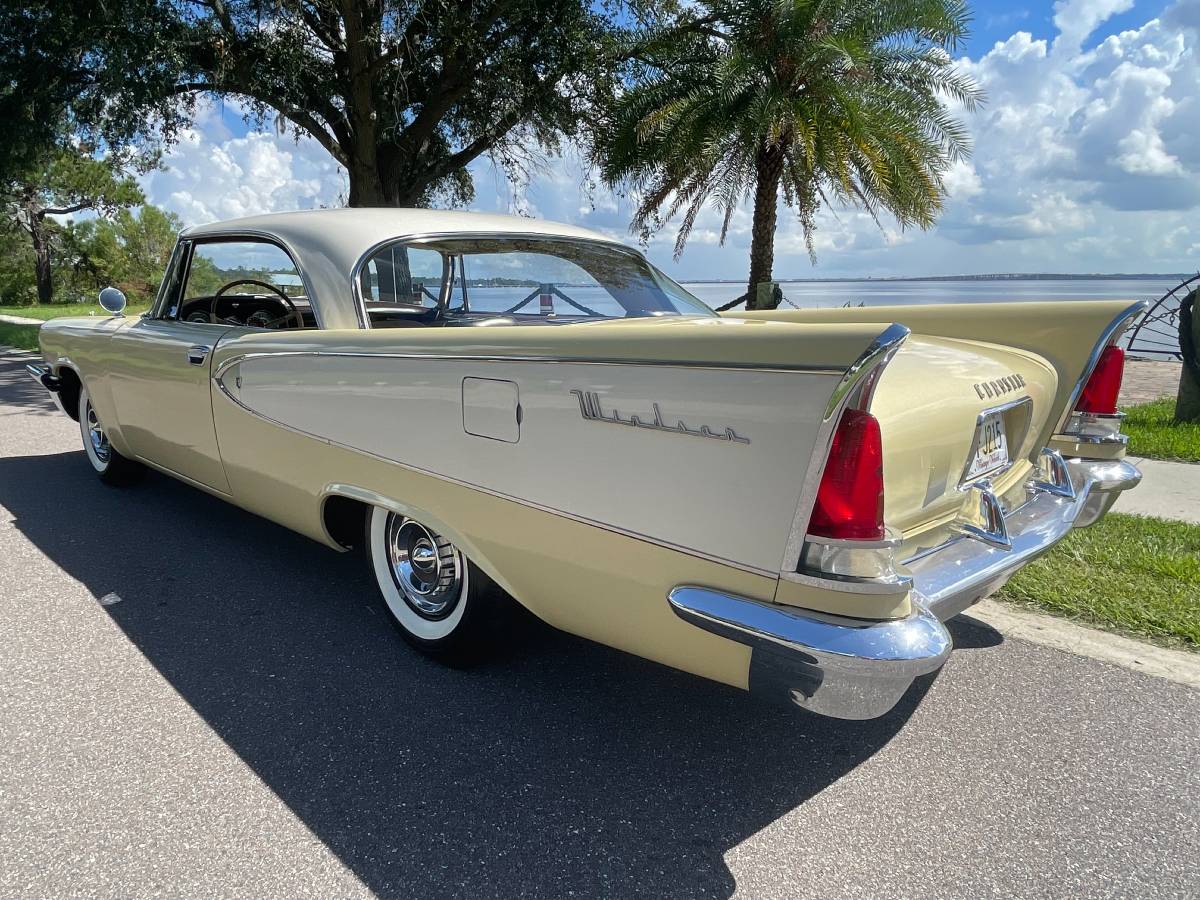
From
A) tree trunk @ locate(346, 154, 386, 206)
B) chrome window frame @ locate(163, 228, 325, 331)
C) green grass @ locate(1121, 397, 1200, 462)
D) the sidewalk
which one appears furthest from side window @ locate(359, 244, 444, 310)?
tree trunk @ locate(346, 154, 386, 206)

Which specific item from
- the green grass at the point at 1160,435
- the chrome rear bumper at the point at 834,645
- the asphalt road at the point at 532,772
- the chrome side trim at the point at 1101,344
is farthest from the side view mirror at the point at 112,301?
the green grass at the point at 1160,435

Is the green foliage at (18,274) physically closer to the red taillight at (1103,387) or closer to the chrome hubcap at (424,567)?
the chrome hubcap at (424,567)

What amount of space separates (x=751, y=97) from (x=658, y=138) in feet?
4.28

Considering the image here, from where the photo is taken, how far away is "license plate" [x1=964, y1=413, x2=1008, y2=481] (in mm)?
2391

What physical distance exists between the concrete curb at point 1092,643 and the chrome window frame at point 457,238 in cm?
173

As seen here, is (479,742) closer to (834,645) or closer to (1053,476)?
(834,645)

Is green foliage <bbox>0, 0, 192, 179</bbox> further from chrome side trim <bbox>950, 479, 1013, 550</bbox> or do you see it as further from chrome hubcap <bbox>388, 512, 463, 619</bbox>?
chrome side trim <bbox>950, 479, 1013, 550</bbox>

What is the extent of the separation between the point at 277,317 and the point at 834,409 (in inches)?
114

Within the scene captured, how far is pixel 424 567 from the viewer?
2.86m

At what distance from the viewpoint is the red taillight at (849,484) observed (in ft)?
5.88

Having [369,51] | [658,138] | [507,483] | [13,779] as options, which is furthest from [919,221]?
[13,779]

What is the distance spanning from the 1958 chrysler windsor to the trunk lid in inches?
0.5

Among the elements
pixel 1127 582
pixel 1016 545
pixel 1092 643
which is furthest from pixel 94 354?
pixel 1127 582

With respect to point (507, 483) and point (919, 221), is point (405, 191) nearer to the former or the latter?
point (919, 221)
